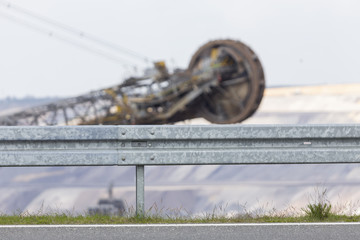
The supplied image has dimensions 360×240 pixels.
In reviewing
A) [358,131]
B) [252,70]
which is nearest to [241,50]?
[252,70]

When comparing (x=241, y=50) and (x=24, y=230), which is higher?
(x=241, y=50)

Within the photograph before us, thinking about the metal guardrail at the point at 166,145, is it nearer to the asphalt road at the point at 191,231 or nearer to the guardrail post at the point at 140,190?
the guardrail post at the point at 140,190

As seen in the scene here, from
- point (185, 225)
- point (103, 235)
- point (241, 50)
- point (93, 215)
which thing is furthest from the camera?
point (241, 50)

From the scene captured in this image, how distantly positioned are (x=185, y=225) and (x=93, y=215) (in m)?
1.14

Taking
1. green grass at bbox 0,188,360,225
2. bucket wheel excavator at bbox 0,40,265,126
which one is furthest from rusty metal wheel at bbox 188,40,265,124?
green grass at bbox 0,188,360,225

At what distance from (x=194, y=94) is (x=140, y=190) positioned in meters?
18.8

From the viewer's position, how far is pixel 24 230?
21.8 ft

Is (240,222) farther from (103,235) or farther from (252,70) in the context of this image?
(252,70)

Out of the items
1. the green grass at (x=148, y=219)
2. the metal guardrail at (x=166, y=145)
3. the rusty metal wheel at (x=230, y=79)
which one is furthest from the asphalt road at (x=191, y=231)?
the rusty metal wheel at (x=230, y=79)

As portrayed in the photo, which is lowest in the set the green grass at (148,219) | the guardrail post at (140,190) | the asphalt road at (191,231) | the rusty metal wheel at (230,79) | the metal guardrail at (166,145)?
the asphalt road at (191,231)

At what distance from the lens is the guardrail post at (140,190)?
23.2 ft

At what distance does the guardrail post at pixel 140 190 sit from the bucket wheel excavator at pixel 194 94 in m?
18.2

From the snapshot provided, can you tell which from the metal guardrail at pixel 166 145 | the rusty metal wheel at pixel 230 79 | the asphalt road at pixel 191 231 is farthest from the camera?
the rusty metal wheel at pixel 230 79

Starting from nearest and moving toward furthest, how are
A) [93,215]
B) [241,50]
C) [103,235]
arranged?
[103,235], [93,215], [241,50]
